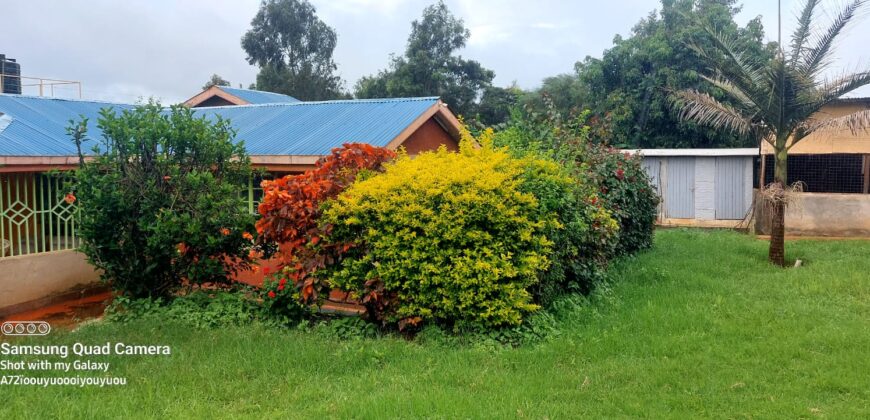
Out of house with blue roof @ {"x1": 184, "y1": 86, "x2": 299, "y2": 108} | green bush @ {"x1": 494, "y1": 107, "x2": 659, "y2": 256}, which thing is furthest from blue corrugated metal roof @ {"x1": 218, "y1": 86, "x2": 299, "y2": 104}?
green bush @ {"x1": 494, "y1": 107, "x2": 659, "y2": 256}

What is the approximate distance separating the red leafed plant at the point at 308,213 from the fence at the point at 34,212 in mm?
1863

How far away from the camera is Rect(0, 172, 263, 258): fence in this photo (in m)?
8.45

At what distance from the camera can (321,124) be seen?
10.6 meters

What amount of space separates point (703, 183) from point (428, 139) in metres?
9.29

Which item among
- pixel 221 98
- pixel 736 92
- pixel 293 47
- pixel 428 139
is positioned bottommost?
pixel 428 139

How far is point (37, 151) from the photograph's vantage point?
8.45 metres

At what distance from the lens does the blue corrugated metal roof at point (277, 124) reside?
907 cm

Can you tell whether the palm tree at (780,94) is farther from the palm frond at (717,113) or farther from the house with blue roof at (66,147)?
the house with blue roof at (66,147)

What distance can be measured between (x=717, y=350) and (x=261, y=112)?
916 cm

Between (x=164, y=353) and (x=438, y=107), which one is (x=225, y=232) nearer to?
(x=164, y=353)

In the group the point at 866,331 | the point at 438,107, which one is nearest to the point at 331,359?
the point at 866,331

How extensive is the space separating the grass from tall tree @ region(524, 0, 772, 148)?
14.4 meters

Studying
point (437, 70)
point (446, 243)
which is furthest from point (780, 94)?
point (437, 70)

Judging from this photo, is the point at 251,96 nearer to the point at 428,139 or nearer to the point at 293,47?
the point at 428,139
